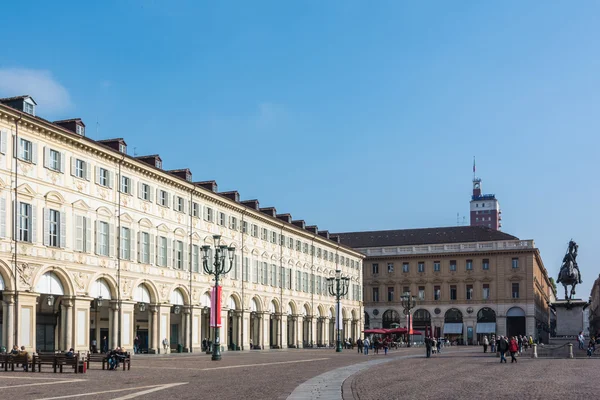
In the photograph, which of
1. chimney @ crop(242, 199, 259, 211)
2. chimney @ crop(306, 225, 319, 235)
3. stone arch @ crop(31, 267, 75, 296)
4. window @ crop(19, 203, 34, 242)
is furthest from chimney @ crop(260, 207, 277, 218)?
window @ crop(19, 203, 34, 242)

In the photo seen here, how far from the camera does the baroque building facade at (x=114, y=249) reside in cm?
4597

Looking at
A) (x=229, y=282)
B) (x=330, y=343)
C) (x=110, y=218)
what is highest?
(x=110, y=218)

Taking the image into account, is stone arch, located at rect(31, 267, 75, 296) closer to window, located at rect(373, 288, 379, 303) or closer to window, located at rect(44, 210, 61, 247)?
window, located at rect(44, 210, 61, 247)

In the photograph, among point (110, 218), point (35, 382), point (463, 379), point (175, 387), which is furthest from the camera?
point (110, 218)

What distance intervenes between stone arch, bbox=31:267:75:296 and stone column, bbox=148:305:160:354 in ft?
36.2

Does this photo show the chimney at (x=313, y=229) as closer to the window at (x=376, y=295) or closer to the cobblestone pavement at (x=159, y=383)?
the window at (x=376, y=295)

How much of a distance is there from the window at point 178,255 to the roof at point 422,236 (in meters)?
67.1

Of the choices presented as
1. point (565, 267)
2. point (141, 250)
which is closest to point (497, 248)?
point (565, 267)

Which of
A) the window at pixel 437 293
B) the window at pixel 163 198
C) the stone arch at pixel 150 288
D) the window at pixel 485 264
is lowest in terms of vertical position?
the window at pixel 437 293

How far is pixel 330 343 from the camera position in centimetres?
10169

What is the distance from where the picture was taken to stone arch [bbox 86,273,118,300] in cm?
5219

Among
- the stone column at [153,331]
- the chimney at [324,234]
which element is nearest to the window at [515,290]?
the chimney at [324,234]

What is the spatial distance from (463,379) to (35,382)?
15991 mm

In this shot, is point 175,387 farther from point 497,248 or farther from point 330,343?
point 497,248
